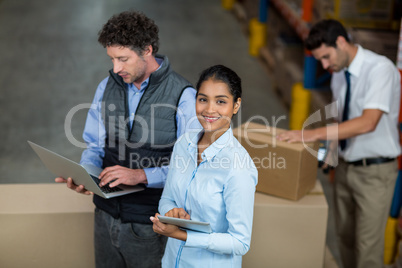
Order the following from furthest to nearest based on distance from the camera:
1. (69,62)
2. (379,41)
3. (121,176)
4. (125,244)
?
(69,62)
(379,41)
(125,244)
(121,176)

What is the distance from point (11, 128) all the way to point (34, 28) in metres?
3.21

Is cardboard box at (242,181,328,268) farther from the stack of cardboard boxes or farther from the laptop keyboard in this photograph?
the laptop keyboard

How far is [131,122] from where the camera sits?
2.10m

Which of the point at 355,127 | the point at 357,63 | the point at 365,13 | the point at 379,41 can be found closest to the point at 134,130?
the point at 355,127

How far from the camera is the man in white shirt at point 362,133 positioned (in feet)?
8.67

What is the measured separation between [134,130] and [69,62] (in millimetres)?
4948

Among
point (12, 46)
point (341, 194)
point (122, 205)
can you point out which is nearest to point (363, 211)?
point (341, 194)

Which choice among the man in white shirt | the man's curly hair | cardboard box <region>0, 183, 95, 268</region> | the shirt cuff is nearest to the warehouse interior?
cardboard box <region>0, 183, 95, 268</region>

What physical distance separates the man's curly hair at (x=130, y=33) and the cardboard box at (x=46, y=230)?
35.5 inches

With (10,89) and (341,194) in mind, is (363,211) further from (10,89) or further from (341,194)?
(10,89)

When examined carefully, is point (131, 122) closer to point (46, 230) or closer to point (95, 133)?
point (95, 133)

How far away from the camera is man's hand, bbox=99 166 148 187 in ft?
6.55

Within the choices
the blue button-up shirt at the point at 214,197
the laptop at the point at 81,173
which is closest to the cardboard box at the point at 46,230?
the laptop at the point at 81,173

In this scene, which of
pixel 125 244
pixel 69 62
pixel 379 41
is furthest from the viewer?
pixel 69 62
